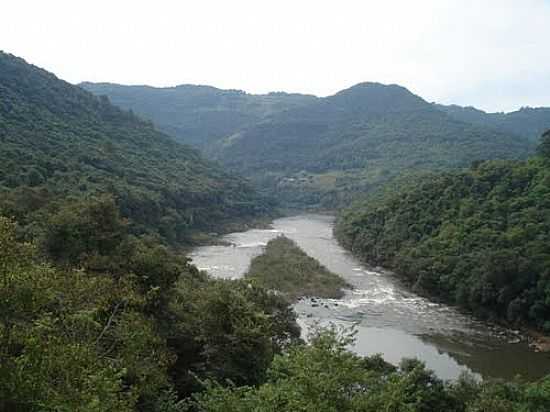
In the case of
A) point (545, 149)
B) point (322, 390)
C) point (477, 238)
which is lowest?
point (477, 238)

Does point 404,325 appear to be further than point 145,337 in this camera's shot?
Yes

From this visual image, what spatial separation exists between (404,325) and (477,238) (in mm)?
17721

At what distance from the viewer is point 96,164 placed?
273ft

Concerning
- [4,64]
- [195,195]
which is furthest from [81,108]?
[195,195]

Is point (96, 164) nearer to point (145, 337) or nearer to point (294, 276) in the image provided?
point (294, 276)

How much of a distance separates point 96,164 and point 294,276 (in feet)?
124

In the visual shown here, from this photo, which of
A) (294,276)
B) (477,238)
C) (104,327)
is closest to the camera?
(104,327)

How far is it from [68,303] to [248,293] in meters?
22.0

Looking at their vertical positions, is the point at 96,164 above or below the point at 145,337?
above

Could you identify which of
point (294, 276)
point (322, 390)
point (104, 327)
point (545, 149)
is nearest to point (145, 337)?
point (104, 327)

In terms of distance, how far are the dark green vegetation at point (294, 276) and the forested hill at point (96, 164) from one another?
14850mm

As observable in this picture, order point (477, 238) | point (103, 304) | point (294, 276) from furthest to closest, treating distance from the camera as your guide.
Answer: point (294, 276) < point (477, 238) < point (103, 304)

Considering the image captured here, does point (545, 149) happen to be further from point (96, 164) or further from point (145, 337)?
point (145, 337)

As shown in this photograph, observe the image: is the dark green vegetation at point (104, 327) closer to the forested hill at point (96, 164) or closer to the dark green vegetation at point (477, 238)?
the forested hill at point (96, 164)
